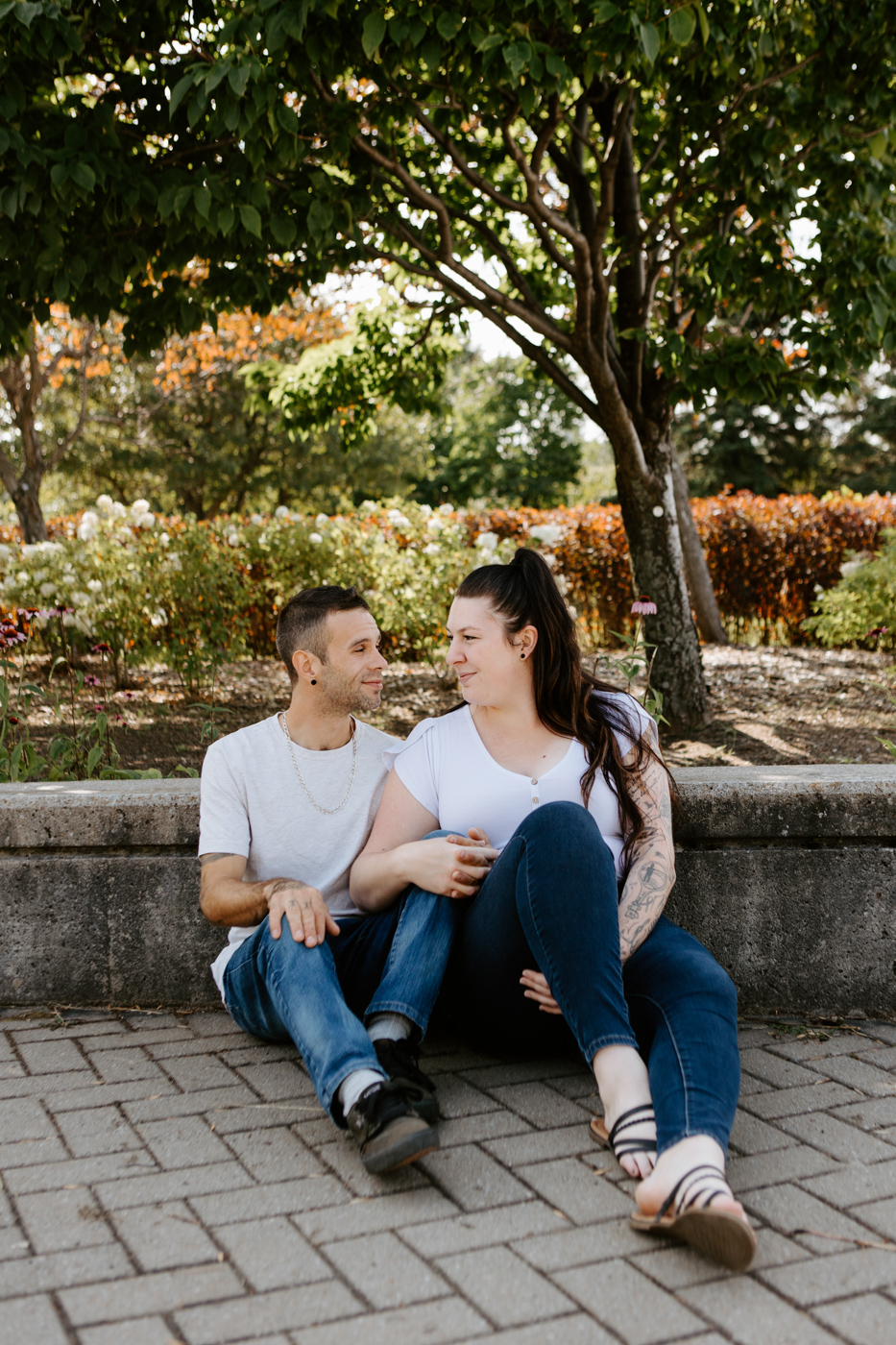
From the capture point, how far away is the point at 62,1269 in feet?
5.93

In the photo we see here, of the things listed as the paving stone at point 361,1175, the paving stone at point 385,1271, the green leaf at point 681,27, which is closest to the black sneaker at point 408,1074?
the paving stone at point 361,1175

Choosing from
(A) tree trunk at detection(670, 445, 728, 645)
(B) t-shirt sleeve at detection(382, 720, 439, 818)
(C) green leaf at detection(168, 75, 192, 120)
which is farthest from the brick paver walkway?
(A) tree trunk at detection(670, 445, 728, 645)

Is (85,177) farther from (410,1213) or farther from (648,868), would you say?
(410,1213)

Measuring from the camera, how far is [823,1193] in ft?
6.76

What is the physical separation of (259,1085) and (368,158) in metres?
4.24

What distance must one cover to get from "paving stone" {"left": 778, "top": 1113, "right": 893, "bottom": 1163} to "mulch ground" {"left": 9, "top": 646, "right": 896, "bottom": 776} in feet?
8.09

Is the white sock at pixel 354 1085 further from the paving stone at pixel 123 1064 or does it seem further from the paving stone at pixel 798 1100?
the paving stone at pixel 798 1100

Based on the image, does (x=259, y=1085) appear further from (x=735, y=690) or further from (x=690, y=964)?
(x=735, y=690)

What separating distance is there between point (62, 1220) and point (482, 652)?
1.52 meters

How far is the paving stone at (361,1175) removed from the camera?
208 cm

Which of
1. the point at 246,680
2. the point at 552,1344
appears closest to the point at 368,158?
the point at 246,680

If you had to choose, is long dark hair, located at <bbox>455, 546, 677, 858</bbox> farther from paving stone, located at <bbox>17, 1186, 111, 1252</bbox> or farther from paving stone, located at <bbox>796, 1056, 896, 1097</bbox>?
paving stone, located at <bbox>17, 1186, 111, 1252</bbox>

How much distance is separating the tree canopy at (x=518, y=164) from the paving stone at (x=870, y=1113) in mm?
3241

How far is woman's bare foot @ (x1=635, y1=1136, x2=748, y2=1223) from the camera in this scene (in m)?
1.88
